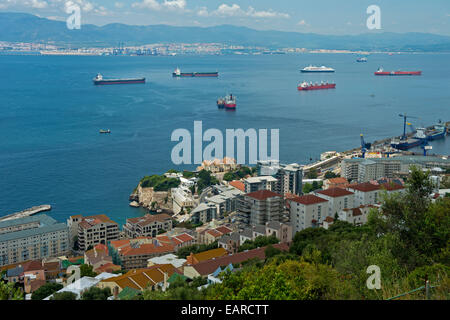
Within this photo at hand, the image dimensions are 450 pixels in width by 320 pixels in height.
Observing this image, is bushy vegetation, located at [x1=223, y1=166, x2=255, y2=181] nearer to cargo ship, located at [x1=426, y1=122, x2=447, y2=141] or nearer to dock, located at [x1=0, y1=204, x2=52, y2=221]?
dock, located at [x1=0, y1=204, x2=52, y2=221]

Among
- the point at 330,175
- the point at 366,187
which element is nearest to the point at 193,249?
the point at 366,187

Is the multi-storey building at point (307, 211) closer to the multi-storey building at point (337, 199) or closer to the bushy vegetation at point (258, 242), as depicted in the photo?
the multi-storey building at point (337, 199)

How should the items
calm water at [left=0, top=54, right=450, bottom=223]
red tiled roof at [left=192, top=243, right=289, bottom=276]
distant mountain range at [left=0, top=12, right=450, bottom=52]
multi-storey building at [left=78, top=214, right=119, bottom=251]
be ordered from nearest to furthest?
red tiled roof at [left=192, top=243, right=289, bottom=276] → multi-storey building at [left=78, top=214, right=119, bottom=251] → calm water at [left=0, top=54, right=450, bottom=223] → distant mountain range at [left=0, top=12, right=450, bottom=52]

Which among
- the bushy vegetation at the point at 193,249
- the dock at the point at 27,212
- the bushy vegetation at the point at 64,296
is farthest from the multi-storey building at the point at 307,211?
the dock at the point at 27,212

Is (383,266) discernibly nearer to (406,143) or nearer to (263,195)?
(263,195)

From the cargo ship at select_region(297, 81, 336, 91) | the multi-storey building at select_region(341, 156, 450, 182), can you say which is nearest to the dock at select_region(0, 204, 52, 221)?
the multi-storey building at select_region(341, 156, 450, 182)

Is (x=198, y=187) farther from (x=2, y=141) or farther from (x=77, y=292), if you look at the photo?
(x=2, y=141)
